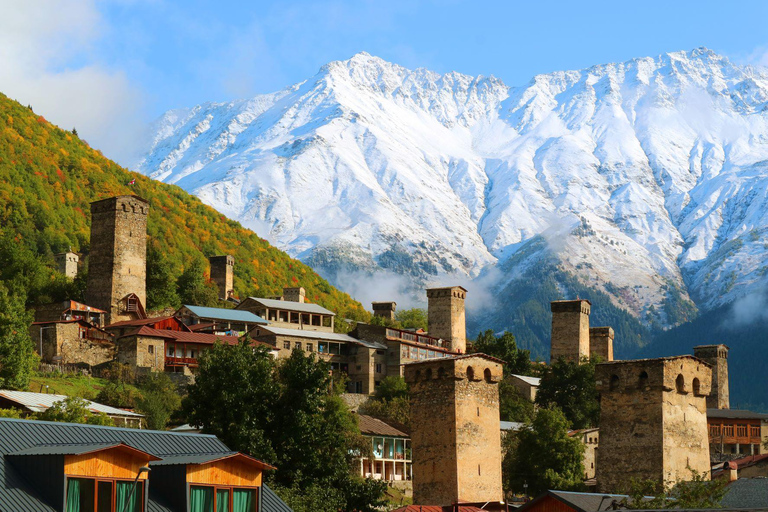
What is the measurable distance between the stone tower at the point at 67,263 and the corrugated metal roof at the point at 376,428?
43074 millimetres

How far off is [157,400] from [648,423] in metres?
34.5

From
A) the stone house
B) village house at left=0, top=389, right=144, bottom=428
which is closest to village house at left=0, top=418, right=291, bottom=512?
village house at left=0, top=389, right=144, bottom=428

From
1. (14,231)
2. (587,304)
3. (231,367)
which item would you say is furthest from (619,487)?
(14,231)

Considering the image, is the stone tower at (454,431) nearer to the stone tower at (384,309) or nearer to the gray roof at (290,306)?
the gray roof at (290,306)

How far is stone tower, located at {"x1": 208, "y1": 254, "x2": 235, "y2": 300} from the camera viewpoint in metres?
133

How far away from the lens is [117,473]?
104ft

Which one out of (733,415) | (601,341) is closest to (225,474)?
(733,415)

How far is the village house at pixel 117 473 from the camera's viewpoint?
30734mm

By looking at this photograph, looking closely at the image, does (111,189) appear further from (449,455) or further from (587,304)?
(449,455)

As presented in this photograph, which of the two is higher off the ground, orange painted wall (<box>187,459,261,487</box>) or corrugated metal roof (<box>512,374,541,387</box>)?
corrugated metal roof (<box>512,374,541,387</box>)

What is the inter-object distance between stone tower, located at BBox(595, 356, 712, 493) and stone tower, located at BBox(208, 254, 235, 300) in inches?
3265

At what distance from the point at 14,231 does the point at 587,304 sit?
59969 millimetres

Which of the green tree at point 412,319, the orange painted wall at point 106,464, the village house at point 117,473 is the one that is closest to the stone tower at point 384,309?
the green tree at point 412,319

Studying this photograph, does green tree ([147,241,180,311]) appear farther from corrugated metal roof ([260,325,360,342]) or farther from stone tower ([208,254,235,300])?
stone tower ([208,254,235,300])
